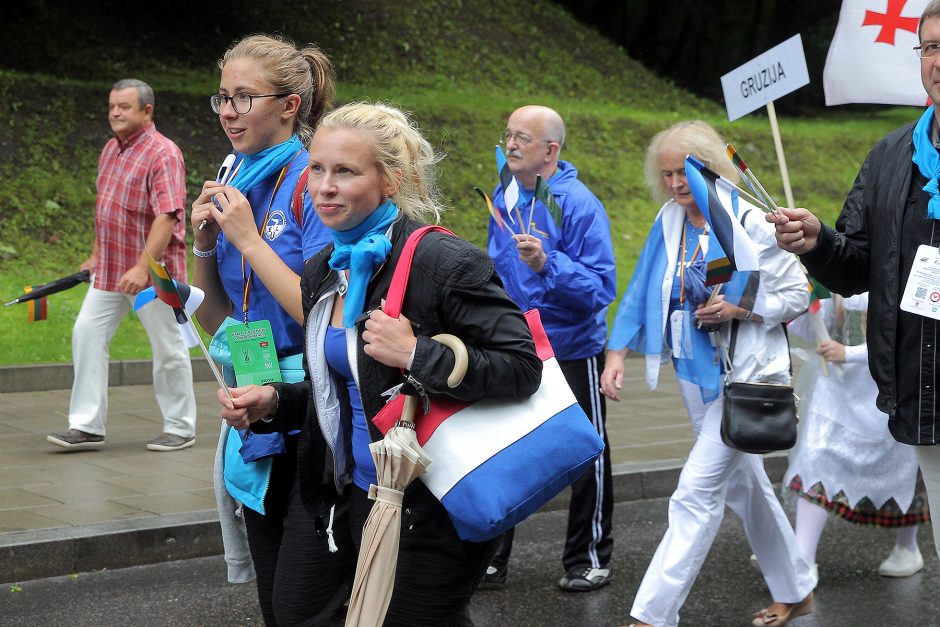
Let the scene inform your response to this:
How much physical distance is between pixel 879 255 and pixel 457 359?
5.15ft

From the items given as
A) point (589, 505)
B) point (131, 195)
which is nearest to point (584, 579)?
point (589, 505)

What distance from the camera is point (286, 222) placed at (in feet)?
11.7

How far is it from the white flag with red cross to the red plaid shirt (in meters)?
3.98

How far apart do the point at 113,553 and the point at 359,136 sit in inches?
127

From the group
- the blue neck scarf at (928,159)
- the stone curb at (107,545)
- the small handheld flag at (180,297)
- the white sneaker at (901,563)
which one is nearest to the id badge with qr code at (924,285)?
the blue neck scarf at (928,159)

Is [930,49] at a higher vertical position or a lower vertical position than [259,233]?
higher

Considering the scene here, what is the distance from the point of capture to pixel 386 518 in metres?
2.86

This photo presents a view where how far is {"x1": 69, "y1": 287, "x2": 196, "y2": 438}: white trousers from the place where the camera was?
24.7ft

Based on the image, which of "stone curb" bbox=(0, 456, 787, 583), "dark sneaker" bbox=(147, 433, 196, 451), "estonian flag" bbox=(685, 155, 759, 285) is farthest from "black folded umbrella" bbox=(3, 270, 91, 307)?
"estonian flag" bbox=(685, 155, 759, 285)

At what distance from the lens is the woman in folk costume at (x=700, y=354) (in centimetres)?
488

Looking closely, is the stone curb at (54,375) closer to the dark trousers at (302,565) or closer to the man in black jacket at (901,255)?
the dark trousers at (302,565)

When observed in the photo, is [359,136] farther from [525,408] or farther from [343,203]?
[525,408]

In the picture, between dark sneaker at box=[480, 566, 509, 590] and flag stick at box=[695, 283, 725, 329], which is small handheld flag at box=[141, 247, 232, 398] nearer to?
flag stick at box=[695, 283, 725, 329]

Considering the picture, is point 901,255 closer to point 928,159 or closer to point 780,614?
point 928,159
